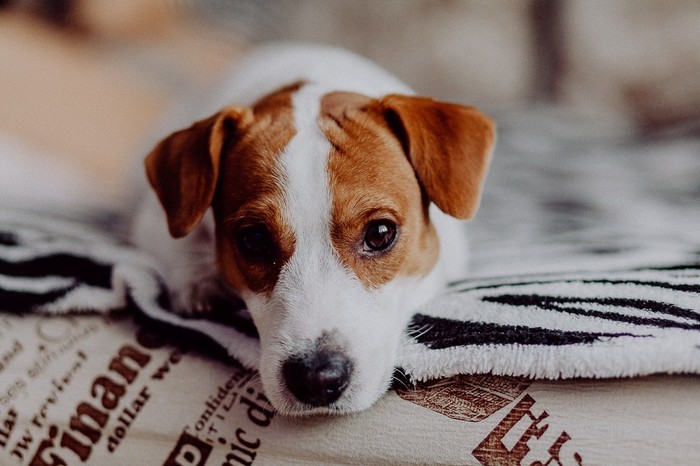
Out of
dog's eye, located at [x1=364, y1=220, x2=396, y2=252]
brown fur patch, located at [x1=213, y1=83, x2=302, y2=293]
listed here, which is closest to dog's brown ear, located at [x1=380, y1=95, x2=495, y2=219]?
dog's eye, located at [x1=364, y1=220, x2=396, y2=252]

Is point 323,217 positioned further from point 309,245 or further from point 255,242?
point 255,242

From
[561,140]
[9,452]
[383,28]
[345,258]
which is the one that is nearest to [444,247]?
[345,258]

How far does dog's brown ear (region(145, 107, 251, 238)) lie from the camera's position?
1350 mm

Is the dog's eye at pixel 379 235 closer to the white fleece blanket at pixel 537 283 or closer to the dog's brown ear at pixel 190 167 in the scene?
the white fleece blanket at pixel 537 283

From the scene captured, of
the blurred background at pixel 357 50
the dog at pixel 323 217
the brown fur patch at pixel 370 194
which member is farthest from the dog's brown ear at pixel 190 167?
the blurred background at pixel 357 50

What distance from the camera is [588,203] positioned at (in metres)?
2.14

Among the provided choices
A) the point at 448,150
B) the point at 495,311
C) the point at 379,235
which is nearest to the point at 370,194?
the point at 379,235

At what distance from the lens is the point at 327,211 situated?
1.21 m

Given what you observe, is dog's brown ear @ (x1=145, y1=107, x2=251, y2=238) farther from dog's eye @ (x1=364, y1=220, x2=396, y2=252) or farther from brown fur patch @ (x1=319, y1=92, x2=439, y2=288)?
dog's eye @ (x1=364, y1=220, x2=396, y2=252)

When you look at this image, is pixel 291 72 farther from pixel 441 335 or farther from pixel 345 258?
pixel 441 335

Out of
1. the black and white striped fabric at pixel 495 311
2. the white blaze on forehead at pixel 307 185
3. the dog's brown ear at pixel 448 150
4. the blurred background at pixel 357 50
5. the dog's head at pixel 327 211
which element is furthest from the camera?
the blurred background at pixel 357 50

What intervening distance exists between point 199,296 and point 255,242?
24cm

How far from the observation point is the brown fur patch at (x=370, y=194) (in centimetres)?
123

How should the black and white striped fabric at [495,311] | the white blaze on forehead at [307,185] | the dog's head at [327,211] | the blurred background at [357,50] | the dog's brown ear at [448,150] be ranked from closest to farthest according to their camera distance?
the black and white striped fabric at [495,311]
the dog's head at [327,211]
the white blaze on forehead at [307,185]
the dog's brown ear at [448,150]
the blurred background at [357,50]
